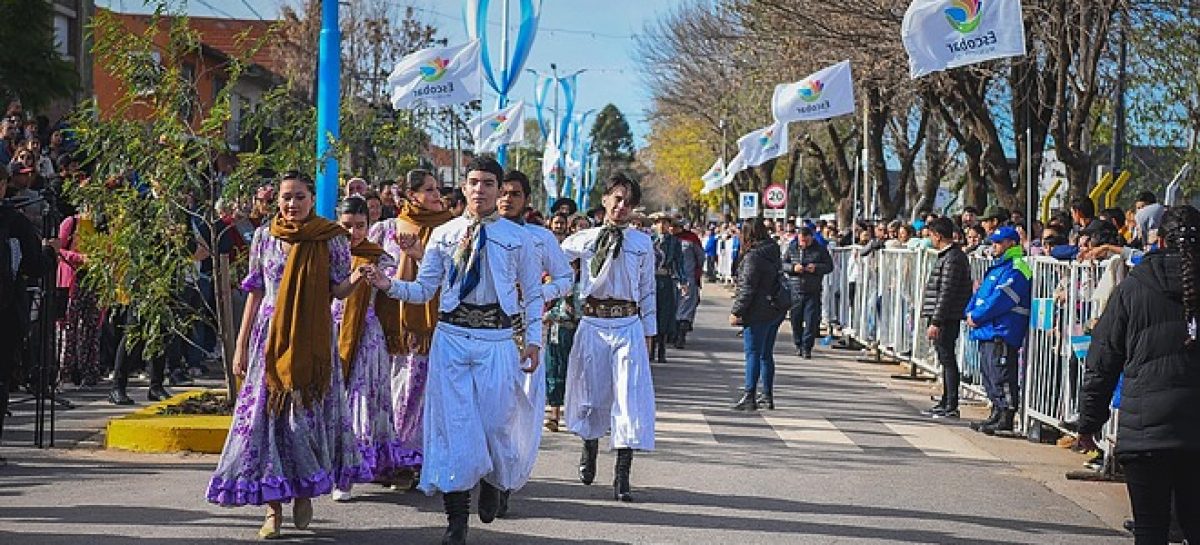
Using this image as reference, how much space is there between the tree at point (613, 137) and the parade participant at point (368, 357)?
6346 inches

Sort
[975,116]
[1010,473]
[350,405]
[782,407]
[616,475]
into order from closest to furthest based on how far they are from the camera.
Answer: [350,405], [616,475], [1010,473], [782,407], [975,116]

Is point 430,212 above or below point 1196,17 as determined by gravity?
below

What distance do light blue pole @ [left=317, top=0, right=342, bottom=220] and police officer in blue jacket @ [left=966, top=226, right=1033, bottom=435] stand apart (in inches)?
225

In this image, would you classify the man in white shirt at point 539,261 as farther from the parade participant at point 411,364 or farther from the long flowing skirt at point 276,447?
the long flowing skirt at point 276,447

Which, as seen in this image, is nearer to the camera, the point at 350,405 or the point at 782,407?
the point at 350,405

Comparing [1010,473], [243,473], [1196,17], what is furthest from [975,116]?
[243,473]

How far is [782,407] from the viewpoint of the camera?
17078mm

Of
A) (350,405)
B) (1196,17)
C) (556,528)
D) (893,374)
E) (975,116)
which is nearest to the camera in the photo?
(556,528)

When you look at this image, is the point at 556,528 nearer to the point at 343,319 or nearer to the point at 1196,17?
the point at 343,319

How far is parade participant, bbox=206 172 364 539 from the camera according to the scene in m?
8.53

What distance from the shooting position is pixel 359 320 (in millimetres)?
9945

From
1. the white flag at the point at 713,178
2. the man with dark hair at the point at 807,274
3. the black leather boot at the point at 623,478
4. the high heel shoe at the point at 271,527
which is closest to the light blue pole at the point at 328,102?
the black leather boot at the point at 623,478

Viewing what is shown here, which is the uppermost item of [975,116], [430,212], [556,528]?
[975,116]

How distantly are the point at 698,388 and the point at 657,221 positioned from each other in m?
4.43
